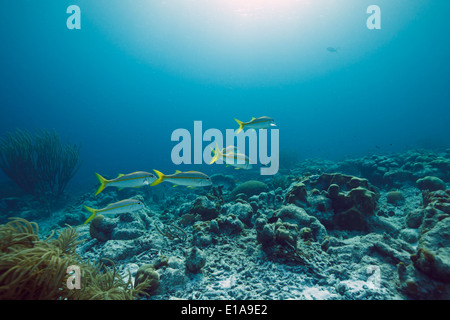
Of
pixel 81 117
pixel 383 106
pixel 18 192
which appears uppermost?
pixel 383 106

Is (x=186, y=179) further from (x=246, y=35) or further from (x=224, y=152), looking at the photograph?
(x=246, y=35)

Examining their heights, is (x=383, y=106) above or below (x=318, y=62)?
below

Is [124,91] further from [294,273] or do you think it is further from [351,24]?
[294,273]

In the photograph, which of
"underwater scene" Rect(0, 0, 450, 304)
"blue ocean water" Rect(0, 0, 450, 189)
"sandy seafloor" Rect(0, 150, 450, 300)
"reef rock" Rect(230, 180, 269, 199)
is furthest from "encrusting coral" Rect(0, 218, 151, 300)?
"blue ocean water" Rect(0, 0, 450, 189)

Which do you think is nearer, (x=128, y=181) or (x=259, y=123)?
(x=128, y=181)

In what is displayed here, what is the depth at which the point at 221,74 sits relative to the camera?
10488cm

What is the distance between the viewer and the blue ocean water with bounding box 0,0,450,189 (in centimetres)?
5569

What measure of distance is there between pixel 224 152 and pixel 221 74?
110439 mm

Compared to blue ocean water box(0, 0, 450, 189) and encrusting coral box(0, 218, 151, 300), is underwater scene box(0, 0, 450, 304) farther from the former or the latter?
blue ocean water box(0, 0, 450, 189)

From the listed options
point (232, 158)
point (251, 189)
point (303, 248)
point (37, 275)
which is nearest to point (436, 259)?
point (303, 248)

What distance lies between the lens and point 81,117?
111m

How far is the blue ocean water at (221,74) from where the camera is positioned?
55.7 metres

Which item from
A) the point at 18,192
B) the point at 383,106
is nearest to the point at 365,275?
the point at 18,192

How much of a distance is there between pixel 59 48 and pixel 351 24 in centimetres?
10600
